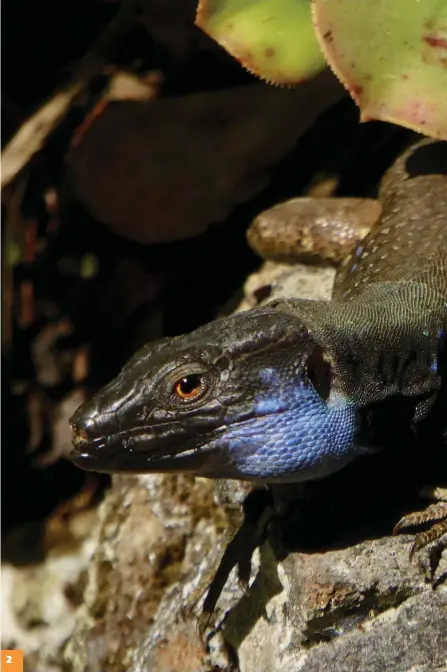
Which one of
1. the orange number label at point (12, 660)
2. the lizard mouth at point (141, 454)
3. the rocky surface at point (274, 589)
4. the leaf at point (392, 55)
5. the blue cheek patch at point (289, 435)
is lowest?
the orange number label at point (12, 660)

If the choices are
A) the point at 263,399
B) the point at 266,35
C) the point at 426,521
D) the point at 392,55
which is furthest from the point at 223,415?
the point at 266,35

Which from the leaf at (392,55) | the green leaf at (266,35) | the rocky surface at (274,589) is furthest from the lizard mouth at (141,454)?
the green leaf at (266,35)

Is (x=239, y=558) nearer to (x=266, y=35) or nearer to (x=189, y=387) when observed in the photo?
(x=189, y=387)

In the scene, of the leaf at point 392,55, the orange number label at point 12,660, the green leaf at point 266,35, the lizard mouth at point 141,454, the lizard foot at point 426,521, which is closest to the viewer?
the lizard mouth at point 141,454

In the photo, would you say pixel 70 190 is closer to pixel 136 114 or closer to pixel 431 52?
pixel 136 114

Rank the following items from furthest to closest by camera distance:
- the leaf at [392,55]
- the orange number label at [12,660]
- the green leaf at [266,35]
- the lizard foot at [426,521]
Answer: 1. the orange number label at [12,660]
2. the green leaf at [266,35]
3. the leaf at [392,55]
4. the lizard foot at [426,521]

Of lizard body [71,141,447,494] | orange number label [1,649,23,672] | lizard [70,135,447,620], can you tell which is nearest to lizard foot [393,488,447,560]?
lizard [70,135,447,620]

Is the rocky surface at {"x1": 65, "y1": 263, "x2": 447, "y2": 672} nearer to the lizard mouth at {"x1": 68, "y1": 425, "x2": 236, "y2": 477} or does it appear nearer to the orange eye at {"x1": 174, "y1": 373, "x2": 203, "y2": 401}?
the lizard mouth at {"x1": 68, "y1": 425, "x2": 236, "y2": 477}

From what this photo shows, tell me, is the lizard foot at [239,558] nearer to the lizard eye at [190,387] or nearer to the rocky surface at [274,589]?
the rocky surface at [274,589]

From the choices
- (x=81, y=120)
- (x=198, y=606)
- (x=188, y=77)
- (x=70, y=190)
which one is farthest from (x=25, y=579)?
(x=188, y=77)
